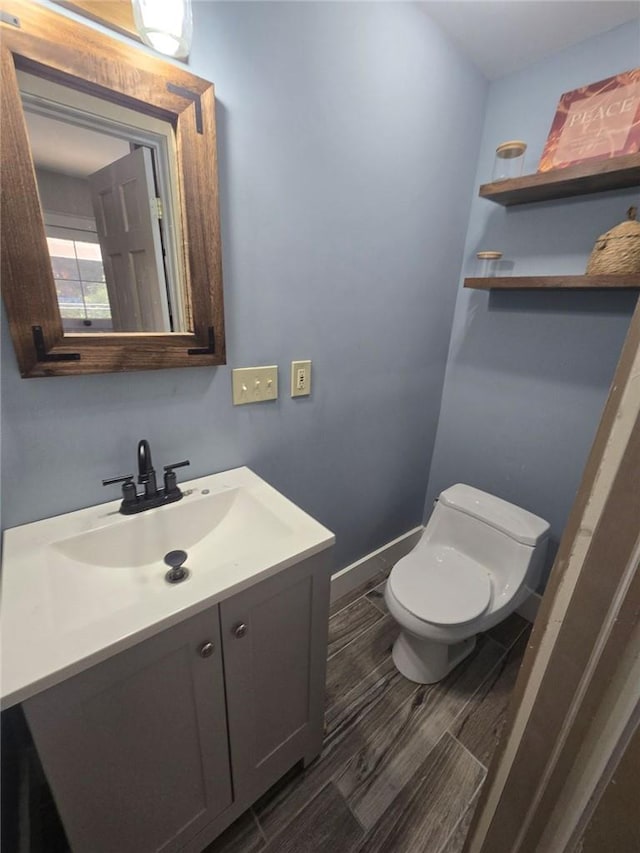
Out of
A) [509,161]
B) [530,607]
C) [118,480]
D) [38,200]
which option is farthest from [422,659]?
[509,161]

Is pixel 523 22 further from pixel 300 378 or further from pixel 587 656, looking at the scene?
pixel 587 656

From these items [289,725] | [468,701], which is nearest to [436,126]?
[289,725]

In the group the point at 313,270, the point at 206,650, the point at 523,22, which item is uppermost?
the point at 523,22

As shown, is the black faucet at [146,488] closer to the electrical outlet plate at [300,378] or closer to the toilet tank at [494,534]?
the electrical outlet plate at [300,378]

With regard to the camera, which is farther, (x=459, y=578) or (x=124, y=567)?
(x=459, y=578)

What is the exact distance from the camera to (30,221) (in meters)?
0.73

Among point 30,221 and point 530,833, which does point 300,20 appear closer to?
point 30,221

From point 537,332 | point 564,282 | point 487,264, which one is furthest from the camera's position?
point 487,264

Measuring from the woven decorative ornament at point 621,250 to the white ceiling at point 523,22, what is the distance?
23.9 inches

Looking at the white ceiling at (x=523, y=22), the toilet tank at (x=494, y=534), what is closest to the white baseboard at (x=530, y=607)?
the toilet tank at (x=494, y=534)

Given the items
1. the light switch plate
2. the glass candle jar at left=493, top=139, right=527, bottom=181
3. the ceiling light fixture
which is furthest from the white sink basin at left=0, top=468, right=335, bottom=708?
the glass candle jar at left=493, top=139, right=527, bottom=181

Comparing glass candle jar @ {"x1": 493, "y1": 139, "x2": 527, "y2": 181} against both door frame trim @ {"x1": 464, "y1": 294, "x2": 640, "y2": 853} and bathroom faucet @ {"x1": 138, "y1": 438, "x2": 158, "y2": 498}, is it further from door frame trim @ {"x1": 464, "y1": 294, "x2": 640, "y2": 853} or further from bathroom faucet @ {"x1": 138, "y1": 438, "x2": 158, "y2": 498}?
bathroom faucet @ {"x1": 138, "y1": 438, "x2": 158, "y2": 498}

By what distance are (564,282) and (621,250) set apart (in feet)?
0.53

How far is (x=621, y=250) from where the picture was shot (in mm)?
1125
